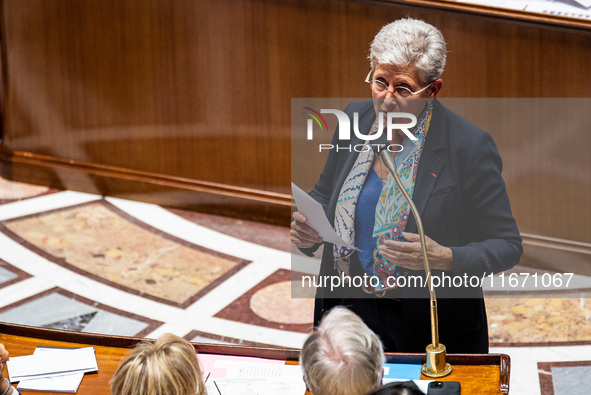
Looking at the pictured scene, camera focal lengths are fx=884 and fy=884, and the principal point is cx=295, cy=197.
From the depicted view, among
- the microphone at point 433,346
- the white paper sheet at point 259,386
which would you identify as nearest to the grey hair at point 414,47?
the microphone at point 433,346

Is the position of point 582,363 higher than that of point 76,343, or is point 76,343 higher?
point 76,343

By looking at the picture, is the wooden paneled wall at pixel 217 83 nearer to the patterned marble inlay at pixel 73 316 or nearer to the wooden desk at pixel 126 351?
the patterned marble inlay at pixel 73 316

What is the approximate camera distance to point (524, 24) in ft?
15.7

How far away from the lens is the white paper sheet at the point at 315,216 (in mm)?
2635

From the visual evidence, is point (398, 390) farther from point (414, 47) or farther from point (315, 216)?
point (414, 47)

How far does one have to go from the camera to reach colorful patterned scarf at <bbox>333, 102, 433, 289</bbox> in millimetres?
2756

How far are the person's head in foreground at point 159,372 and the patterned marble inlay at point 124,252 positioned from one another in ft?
8.83

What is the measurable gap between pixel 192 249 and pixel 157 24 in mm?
1514

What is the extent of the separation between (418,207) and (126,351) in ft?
3.44

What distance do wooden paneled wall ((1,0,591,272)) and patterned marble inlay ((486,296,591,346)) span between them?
1.84 ft

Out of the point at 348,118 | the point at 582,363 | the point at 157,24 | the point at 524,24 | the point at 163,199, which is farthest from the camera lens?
the point at 163,199

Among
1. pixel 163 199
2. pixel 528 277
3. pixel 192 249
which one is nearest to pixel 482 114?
pixel 528 277

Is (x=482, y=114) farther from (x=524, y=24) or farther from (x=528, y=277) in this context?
(x=528, y=277)

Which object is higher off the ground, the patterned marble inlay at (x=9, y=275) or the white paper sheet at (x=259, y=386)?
the white paper sheet at (x=259, y=386)
